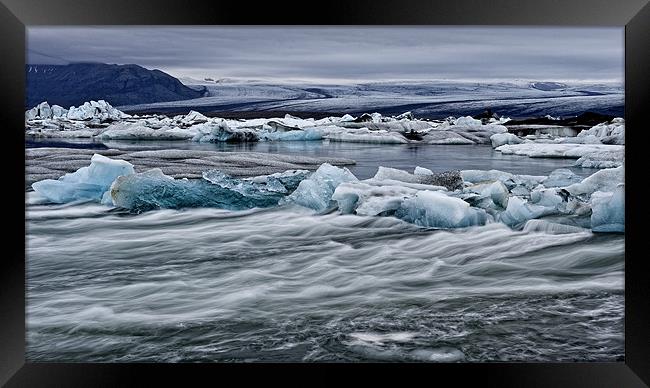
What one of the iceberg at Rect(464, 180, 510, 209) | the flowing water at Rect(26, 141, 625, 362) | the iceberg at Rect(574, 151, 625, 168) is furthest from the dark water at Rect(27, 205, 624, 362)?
the iceberg at Rect(574, 151, 625, 168)

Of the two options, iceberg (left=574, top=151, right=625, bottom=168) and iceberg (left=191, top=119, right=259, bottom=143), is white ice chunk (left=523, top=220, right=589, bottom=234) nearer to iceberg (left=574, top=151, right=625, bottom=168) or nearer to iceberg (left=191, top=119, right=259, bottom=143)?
iceberg (left=574, top=151, right=625, bottom=168)

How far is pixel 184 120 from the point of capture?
384 centimetres

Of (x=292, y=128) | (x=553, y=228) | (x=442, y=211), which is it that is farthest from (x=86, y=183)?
(x=553, y=228)

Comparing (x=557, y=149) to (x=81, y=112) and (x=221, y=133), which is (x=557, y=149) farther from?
(x=81, y=112)

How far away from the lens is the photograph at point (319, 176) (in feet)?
11.9

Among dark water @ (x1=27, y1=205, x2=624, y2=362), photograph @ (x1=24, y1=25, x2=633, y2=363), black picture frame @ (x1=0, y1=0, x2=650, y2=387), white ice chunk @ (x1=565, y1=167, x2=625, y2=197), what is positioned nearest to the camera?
black picture frame @ (x1=0, y1=0, x2=650, y2=387)

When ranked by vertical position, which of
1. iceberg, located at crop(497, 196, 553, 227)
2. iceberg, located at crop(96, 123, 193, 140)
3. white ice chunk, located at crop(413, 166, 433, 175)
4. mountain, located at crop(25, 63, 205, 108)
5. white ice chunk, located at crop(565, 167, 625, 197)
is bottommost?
iceberg, located at crop(497, 196, 553, 227)

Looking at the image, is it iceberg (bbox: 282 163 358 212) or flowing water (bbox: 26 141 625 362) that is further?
iceberg (bbox: 282 163 358 212)

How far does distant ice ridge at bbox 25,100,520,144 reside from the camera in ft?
12.4

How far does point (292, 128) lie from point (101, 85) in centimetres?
103

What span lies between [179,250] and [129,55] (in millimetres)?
1050

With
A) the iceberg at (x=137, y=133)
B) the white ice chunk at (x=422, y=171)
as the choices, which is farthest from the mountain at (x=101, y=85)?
the white ice chunk at (x=422, y=171)

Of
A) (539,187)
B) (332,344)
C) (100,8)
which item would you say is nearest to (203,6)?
(100,8)

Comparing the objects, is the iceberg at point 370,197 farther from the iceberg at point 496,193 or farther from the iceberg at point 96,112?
the iceberg at point 96,112
